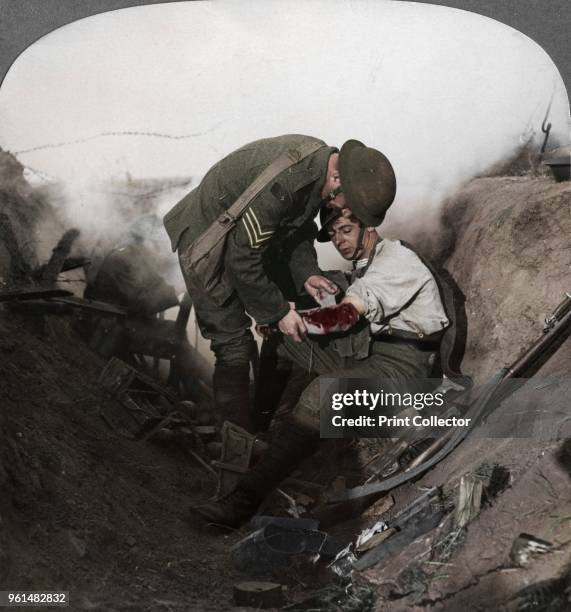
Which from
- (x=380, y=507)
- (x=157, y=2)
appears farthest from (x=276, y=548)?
(x=157, y=2)

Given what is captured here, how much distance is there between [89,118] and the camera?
4.61m

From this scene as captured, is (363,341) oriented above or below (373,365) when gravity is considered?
above

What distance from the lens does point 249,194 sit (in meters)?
4.33

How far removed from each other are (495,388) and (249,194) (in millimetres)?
1434

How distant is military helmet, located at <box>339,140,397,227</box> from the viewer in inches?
171

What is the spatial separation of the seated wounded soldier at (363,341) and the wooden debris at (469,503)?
0.68 m

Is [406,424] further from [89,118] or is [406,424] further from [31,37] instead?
[31,37]

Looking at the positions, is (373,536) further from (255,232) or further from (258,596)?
(255,232)

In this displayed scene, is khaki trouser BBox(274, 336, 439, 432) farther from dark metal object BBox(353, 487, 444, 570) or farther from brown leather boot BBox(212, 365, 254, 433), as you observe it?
dark metal object BBox(353, 487, 444, 570)

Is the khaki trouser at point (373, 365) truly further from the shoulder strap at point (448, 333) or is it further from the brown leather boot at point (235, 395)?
the brown leather boot at point (235, 395)

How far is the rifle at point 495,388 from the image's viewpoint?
4219mm

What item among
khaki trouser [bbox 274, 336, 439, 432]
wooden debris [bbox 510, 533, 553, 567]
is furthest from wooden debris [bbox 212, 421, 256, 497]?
wooden debris [bbox 510, 533, 553, 567]

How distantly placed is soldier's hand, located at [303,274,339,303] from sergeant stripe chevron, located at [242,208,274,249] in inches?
12.3

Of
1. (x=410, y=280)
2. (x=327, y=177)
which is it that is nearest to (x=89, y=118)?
(x=327, y=177)
